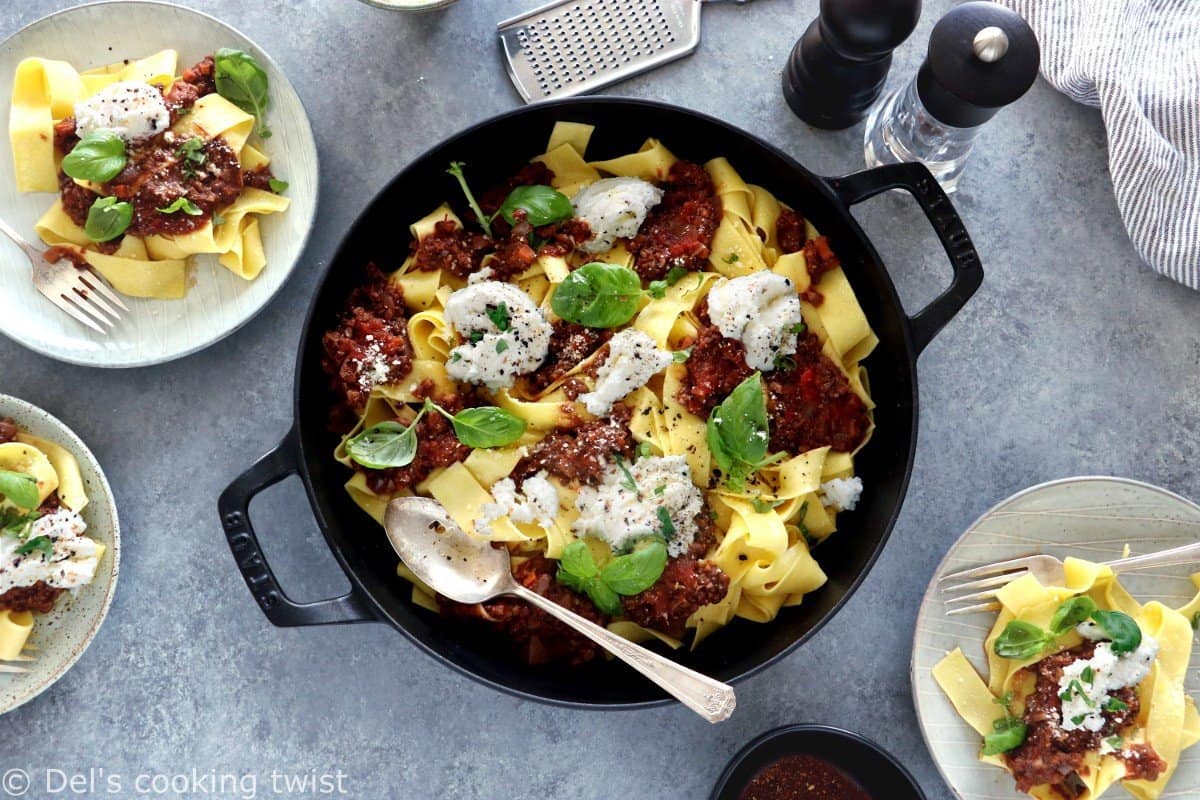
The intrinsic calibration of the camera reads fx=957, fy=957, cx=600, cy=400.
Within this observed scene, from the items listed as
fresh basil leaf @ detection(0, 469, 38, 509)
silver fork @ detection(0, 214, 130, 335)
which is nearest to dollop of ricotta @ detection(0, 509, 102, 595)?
fresh basil leaf @ detection(0, 469, 38, 509)

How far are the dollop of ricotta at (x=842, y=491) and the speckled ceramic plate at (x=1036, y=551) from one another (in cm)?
41

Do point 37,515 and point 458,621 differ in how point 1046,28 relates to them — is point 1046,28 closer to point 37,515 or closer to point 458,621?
point 458,621

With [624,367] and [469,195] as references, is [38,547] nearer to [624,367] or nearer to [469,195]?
[469,195]

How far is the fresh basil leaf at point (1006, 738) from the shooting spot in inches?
132

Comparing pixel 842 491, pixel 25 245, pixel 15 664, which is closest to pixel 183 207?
pixel 25 245

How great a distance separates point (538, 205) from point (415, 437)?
0.89 metres

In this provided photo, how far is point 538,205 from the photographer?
3.25 metres

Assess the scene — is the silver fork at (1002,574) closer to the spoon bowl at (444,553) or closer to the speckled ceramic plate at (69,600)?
the spoon bowl at (444,553)

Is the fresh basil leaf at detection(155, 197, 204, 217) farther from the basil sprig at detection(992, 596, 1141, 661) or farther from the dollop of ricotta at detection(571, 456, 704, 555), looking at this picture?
the basil sprig at detection(992, 596, 1141, 661)

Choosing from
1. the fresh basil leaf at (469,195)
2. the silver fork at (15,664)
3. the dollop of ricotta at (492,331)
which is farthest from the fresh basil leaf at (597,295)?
the silver fork at (15,664)

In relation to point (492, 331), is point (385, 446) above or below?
below

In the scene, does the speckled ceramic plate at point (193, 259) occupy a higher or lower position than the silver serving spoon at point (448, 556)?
higher

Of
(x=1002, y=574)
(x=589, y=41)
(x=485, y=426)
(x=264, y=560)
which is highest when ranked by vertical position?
(x=589, y=41)

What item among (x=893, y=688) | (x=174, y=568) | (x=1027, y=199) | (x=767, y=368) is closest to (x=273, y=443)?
(x=174, y=568)
